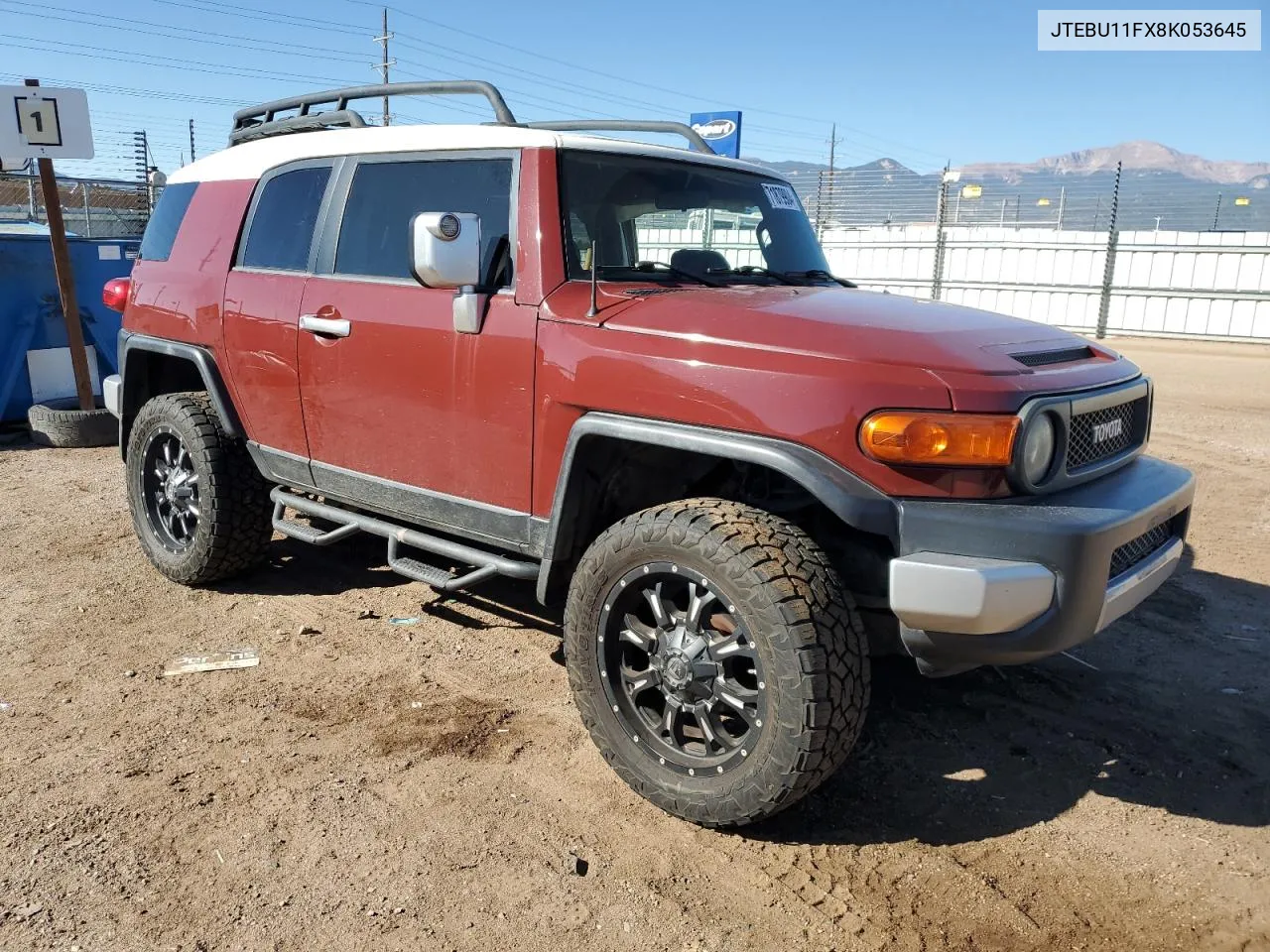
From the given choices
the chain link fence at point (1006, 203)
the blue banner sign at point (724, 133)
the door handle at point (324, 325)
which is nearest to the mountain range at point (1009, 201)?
the chain link fence at point (1006, 203)

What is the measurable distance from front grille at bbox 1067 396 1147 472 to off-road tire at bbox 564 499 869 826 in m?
0.84

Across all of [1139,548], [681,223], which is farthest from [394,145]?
[1139,548]

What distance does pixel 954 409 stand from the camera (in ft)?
8.38

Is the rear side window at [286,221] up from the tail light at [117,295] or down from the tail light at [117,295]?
up

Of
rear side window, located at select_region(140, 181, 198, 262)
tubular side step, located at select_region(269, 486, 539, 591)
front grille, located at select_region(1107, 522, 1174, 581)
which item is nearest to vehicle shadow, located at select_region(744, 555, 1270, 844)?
front grille, located at select_region(1107, 522, 1174, 581)

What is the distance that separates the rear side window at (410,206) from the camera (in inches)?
136

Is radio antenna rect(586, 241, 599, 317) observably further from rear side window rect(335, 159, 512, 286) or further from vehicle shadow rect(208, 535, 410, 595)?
vehicle shadow rect(208, 535, 410, 595)

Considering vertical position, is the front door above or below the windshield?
below

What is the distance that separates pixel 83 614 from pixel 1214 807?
15.2ft

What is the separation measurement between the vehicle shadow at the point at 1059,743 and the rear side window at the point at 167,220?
4044 mm

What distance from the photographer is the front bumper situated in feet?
8.10

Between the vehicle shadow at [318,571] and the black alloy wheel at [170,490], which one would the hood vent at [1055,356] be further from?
the black alloy wheel at [170,490]

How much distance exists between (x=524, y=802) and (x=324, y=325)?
2.04m

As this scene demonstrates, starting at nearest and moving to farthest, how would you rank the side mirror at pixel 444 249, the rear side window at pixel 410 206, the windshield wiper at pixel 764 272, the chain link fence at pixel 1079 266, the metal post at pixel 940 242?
1. the side mirror at pixel 444 249
2. the rear side window at pixel 410 206
3. the windshield wiper at pixel 764 272
4. the chain link fence at pixel 1079 266
5. the metal post at pixel 940 242
